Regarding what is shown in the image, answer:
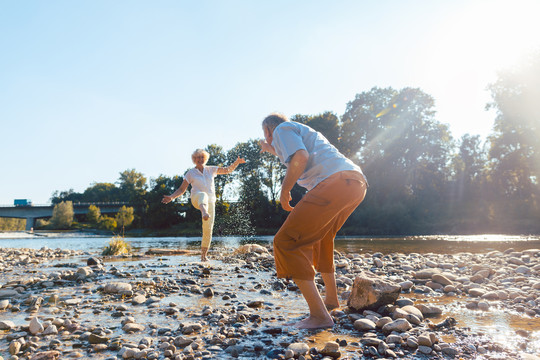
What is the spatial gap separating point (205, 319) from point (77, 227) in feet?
249

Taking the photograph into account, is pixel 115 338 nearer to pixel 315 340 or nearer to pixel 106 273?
pixel 315 340

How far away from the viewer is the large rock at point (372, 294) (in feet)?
12.3

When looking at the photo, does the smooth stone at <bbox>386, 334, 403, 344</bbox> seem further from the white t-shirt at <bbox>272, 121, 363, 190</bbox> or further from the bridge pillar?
the bridge pillar

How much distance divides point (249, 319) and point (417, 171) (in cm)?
4438

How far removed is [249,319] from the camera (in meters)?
3.54

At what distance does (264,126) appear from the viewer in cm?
364

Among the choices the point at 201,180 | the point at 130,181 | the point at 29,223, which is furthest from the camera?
the point at 130,181

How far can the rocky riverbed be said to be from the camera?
261 cm

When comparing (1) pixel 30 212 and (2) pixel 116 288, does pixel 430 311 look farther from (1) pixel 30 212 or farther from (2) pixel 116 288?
(1) pixel 30 212

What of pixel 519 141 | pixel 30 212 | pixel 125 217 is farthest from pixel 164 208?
pixel 519 141

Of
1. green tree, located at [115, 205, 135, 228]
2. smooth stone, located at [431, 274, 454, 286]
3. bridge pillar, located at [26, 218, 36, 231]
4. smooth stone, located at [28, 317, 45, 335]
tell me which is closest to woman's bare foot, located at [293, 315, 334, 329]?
smooth stone, located at [28, 317, 45, 335]

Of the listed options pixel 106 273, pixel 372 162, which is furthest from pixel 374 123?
pixel 106 273

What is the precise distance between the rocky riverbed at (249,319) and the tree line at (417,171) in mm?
22268

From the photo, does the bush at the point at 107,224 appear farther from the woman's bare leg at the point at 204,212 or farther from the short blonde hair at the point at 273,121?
the short blonde hair at the point at 273,121
